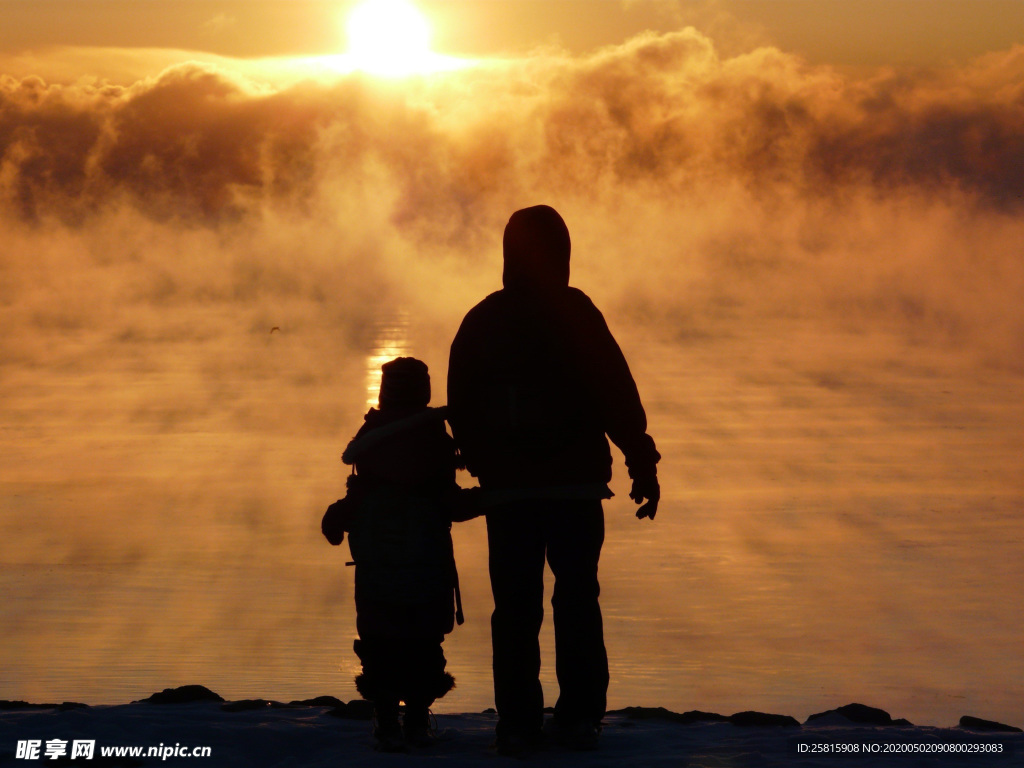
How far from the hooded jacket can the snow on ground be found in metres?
0.95

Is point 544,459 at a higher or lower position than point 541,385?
lower

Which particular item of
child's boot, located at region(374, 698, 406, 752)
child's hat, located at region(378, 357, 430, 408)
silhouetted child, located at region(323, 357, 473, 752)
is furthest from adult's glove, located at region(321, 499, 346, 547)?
child's boot, located at region(374, 698, 406, 752)

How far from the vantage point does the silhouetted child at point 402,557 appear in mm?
5383

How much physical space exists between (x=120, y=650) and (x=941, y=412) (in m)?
15.6

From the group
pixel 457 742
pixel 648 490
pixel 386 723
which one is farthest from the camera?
pixel 457 742

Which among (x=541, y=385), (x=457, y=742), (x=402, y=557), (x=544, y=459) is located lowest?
(x=457, y=742)

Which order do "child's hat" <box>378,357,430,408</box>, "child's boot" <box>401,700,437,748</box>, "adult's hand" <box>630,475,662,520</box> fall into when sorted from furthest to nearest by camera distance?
1. "child's hat" <box>378,357,430,408</box>
2. "child's boot" <box>401,700,437,748</box>
3. "adult's hand" <box>630,475,662,520</box>

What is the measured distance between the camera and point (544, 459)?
5.32 metres

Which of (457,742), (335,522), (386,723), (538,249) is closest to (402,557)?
(335,522)

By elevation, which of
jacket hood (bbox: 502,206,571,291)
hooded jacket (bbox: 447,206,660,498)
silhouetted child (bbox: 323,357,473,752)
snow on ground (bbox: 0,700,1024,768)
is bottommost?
snow on ground (bbox: 0,700,1024,768)

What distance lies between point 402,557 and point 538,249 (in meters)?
1.20

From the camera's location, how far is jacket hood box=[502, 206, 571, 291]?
5.45 metres

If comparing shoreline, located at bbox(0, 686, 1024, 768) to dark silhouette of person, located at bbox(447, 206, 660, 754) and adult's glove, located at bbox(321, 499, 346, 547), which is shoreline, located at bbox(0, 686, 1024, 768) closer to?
dark silhouette of person, located at bbox(447, 206, 660, 754)

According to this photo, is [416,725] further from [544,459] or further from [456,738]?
[544,459]
